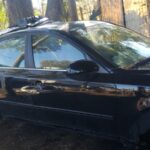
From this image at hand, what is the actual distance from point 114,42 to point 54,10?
19.3ft

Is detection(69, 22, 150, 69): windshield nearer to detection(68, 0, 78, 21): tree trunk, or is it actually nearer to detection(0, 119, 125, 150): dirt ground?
detection(0, 119, 125, 150): dirt ground

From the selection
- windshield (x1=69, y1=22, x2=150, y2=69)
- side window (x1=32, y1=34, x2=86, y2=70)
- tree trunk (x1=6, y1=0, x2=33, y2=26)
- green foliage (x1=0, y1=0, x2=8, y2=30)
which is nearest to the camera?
windshield (x1=69, y1=22, x2=150, y2=69)

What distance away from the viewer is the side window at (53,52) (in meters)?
4.72

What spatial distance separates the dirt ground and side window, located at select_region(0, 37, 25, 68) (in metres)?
1.09

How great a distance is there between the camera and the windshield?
4.57 meters

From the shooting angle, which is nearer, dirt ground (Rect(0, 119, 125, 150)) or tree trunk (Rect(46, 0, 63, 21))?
dirt ground (Rect(0, 119, 125, 150))

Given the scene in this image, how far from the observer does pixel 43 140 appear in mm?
5473

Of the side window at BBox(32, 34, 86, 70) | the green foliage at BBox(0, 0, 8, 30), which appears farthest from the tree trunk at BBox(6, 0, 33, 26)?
the green foliage at BBox(0, 0, 8, 30)

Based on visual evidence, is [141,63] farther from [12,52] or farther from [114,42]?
[12,52]

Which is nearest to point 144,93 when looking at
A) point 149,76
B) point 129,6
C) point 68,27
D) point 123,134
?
point 149,76

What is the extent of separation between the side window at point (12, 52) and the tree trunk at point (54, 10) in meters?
4.90

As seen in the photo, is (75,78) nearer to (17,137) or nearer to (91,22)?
(91,22)

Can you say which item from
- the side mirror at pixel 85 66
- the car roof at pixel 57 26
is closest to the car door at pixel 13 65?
the car roof at pixel 57 26

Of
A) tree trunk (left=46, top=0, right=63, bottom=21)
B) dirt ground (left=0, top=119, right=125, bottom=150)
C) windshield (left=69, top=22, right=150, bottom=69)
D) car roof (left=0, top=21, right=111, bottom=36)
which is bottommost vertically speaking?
dirt ground (left=0, top=119, right=125, bottom=150)
